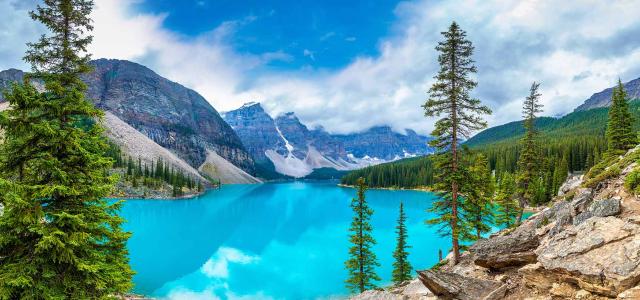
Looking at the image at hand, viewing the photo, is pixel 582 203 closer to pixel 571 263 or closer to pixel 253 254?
pixel 571 263

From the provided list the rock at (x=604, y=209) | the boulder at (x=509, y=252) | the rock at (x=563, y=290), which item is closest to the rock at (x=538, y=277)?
the rock at (x=563, y=290)

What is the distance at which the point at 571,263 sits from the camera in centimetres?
979

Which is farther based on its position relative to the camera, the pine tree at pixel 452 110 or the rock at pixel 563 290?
the pine tree at pixel 452 110

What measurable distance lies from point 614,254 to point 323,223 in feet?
213

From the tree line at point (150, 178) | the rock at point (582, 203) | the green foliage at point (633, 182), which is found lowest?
the tree line at point (150, 178)

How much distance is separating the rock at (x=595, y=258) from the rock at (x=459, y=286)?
1.22 meters

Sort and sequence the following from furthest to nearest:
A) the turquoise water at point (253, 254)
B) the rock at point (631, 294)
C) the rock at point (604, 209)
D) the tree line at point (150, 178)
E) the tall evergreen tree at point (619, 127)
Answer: the tree line at point (150, 178)
the tall evergreen tree at point (619, 127)
the turquoise water at point (253, 254)
the rock at point (604, 209)
the rock at point (631, 294)

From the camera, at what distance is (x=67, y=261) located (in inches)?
396

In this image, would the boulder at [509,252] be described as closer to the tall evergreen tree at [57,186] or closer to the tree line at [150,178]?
the tall evergreen tree at [57,186]

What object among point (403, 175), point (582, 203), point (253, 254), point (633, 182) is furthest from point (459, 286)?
point (403, 175)

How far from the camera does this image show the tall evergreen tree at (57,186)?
382 inches

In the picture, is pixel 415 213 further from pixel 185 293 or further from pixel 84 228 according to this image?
pixel 84 228

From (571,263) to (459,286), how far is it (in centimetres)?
365

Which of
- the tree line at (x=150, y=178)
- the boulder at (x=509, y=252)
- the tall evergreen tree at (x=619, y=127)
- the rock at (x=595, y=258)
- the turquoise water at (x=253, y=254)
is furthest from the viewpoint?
the tree line at (x=150, y=178)
